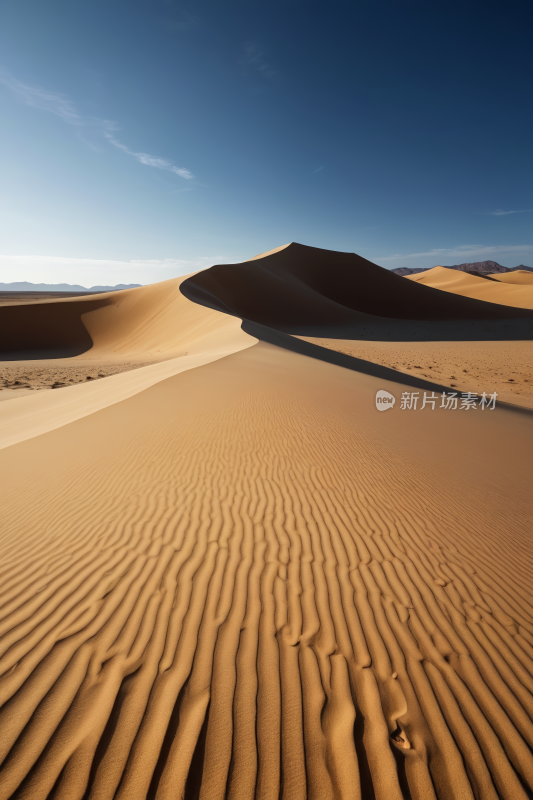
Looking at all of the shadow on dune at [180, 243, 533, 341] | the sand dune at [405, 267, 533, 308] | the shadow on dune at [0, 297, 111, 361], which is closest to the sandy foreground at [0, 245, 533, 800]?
the shadow on dune at [0, 297, 111, 361]

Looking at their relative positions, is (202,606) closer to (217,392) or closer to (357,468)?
(357,468)

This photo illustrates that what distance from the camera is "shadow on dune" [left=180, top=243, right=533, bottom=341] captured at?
36.8 metres

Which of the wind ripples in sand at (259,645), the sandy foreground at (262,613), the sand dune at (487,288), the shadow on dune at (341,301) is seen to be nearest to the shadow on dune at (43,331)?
the shadow on dune at (341,301)

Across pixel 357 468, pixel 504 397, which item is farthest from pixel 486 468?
pixel 504 397

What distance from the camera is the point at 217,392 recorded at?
28.2 feet

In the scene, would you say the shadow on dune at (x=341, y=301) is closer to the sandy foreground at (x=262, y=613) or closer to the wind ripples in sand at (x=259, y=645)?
the sandy foreground at (x=262, y=613)

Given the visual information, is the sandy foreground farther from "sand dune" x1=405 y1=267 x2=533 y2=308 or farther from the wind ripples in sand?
"sand dune" x1=405 y1=267 x2=533 y2=308

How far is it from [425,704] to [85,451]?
509cm

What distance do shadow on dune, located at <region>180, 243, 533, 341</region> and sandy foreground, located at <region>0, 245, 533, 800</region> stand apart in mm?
28810

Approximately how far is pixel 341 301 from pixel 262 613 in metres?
56.7

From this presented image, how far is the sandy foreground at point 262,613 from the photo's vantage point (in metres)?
1.73

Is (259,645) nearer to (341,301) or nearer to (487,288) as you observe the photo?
(341,301)

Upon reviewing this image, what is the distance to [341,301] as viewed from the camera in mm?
55500

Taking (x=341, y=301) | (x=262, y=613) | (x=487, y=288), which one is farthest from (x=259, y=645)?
(x=487, y=288)
